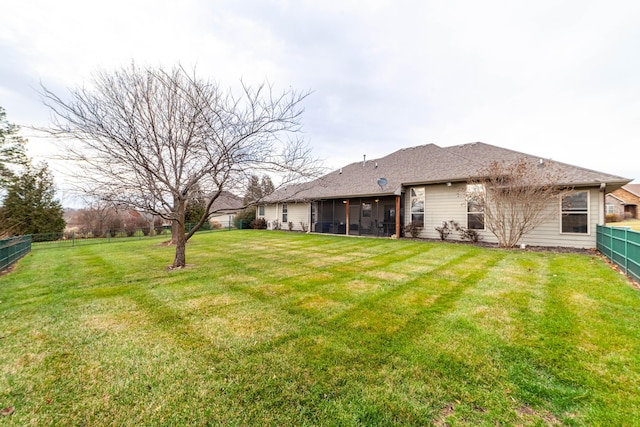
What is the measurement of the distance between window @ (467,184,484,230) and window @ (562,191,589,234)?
259 cm

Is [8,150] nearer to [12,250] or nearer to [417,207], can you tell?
[12,250]

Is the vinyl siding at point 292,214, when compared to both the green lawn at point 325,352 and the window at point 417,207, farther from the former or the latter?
the green lawn at point 325,352

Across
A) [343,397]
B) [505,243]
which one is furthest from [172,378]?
[505,243]

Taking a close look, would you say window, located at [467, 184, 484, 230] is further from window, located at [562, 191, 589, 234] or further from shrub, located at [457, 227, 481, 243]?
window, located at [562, 191, 589, 234]

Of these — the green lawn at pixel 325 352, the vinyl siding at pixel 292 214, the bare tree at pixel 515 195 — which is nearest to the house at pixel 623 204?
the bare tree at pixel 515 195

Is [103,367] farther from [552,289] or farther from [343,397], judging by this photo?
[552,289]

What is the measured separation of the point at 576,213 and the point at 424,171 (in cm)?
579

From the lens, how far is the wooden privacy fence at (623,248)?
526 cm

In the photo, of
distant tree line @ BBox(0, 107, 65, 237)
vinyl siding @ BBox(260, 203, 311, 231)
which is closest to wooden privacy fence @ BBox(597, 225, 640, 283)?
vinyl siding @ BBox(260, 203, 311, 231)

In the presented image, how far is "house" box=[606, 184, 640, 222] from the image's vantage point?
91.2ft

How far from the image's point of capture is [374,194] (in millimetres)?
12891

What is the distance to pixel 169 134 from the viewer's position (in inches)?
241

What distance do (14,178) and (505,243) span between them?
90.9ft

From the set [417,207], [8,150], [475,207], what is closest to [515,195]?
[475,207]
